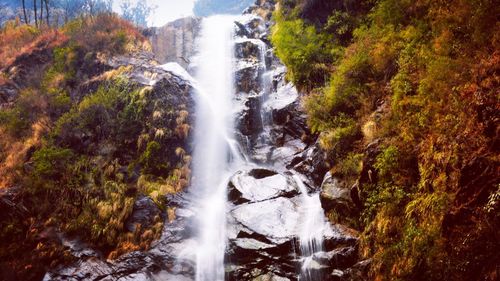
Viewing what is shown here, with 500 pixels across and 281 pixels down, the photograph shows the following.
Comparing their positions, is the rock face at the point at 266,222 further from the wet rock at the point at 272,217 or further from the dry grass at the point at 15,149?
the dry grass at the point at 15,149

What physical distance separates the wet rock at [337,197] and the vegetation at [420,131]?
0.40 meters

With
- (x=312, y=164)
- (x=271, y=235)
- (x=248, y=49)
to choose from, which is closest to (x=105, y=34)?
(x=248, y=49)

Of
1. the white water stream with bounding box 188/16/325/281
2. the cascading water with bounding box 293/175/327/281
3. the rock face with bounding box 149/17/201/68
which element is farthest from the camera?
the rock face with bounding box 149/17/201/68

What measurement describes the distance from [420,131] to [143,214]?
927 centimetres

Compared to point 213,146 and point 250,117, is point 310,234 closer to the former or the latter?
point 213,146

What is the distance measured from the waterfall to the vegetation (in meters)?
4.47

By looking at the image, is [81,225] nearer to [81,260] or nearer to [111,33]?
[81,260]

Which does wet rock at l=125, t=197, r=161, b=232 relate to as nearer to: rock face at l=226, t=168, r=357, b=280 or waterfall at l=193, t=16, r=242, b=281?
waterfall at l=193, t=16, r=242, b=281

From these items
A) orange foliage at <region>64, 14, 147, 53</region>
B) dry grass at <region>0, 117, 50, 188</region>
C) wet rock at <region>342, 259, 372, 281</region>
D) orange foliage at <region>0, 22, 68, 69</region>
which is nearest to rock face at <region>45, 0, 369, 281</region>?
wet rock at <region>342, 259, 372, 281</region>

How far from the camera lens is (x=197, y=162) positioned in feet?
48.6

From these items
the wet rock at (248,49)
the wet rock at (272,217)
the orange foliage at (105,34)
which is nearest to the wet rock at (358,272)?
the wet rock at (272,217)

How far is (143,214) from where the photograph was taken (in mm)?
11508

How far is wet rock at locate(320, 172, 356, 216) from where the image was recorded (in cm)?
958

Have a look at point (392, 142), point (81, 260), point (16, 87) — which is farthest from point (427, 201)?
point (16, 87)
